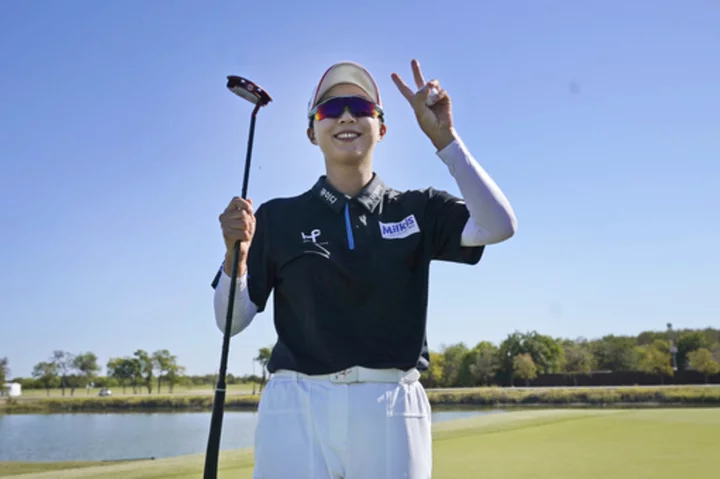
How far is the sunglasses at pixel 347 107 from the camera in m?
2.62

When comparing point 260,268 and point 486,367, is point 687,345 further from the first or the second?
point 260,268

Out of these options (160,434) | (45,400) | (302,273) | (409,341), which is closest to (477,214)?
(409,341)

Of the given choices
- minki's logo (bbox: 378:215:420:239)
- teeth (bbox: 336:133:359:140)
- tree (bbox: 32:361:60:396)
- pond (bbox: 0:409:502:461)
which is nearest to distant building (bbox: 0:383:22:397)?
tree (bbox: 32:361:60:396)

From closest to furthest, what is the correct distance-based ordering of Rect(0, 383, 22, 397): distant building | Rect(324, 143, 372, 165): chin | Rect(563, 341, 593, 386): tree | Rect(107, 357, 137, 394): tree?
1. Rect(324, 143, 372, 165): chin
2. Rect(563, 341, 593, 386): tree
3. Rect(107, 357, 137, 394): tree
4. Rect(0, 383, 22, 397): distant building

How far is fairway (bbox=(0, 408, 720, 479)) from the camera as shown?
6.43 meters

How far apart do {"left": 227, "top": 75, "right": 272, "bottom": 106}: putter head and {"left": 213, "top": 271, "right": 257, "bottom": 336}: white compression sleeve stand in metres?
0.76

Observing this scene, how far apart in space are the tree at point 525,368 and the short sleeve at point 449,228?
69541 mm

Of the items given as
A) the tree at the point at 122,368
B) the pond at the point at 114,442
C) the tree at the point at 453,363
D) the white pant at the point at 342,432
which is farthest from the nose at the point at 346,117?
the tree at the point at 122,368

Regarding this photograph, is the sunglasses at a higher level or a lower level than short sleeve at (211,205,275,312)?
higher

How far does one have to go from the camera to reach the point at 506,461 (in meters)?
7.28

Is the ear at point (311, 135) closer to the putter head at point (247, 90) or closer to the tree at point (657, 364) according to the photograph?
the putter head at point (247, 90)

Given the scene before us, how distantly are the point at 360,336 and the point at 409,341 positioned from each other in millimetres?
176

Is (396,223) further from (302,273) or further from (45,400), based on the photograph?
(45,400)

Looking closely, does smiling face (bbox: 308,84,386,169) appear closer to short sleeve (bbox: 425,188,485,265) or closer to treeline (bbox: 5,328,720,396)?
short sleeve (bbox: 425,188,485,265)
